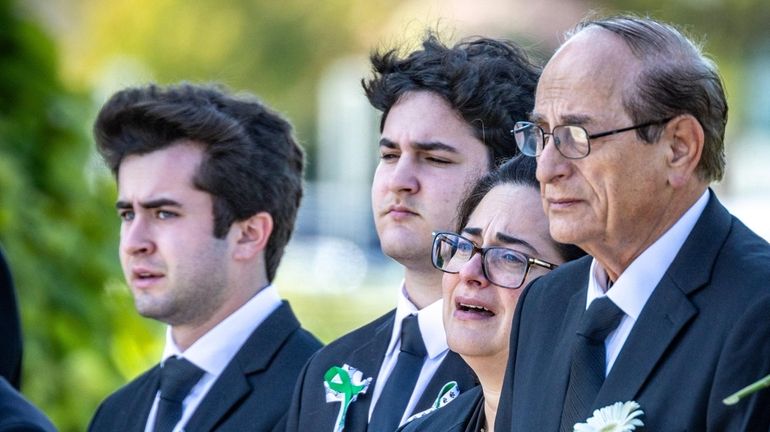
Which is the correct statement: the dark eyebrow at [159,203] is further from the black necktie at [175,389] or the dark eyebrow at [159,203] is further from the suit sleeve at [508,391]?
the suit sleeve at [508,391]

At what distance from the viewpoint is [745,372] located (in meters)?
2.92

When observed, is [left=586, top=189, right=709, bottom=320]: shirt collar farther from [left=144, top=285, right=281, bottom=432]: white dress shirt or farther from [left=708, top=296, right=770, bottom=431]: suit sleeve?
[left=144, top=285, right=281, bottom=432]: white dress shirt

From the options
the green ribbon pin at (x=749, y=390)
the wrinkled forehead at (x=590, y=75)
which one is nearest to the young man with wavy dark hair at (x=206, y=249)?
the wrinkled forehead at (x=590, y=75)

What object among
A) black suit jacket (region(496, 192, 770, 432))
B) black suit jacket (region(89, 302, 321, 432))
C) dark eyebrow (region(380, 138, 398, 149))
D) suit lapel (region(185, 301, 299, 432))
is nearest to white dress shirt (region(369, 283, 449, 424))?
dark eyebrow (region(380, 138, 398, 149))

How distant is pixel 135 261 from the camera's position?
532 centimetres

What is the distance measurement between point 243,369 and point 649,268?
222 cm

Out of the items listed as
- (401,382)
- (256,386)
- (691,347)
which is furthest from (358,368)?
(691,347)

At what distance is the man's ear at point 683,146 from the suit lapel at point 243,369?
2239mm

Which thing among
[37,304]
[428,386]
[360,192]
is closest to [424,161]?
[428,386]

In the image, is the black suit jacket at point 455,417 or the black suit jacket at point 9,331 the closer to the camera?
the black suit jacket at point 455,417

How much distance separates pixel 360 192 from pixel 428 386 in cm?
2032

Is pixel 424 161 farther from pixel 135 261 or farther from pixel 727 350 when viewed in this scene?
pixel 727 350

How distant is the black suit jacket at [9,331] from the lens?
200 inches

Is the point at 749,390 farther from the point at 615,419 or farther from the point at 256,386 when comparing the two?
the point at 256,386
